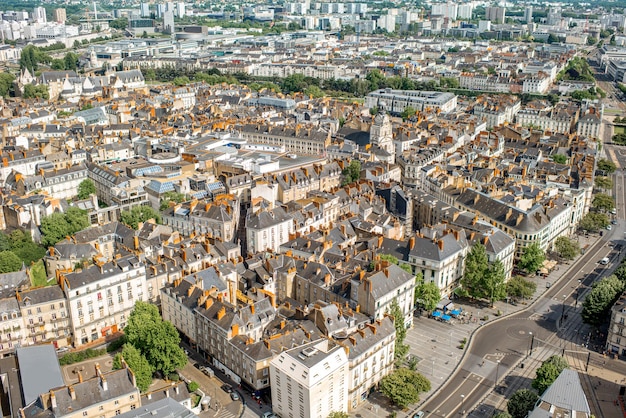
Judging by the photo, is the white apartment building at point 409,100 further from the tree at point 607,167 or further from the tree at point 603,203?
the tree at point 603,203

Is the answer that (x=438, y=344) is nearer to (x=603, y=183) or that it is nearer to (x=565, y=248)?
(x=565, y=248)

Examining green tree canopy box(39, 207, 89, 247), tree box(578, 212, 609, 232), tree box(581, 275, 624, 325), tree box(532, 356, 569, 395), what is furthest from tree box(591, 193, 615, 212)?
green tree canopy box(39, 207, 89, 247)

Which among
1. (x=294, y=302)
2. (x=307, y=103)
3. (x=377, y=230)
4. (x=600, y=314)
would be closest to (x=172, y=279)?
(x=294, y=302)

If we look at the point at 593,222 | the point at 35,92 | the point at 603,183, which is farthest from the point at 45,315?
the point at 35,92

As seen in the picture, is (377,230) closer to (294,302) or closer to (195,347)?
(294,302)

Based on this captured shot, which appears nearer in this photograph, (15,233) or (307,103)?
(15,233)

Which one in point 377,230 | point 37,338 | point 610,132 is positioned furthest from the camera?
point 610,132
